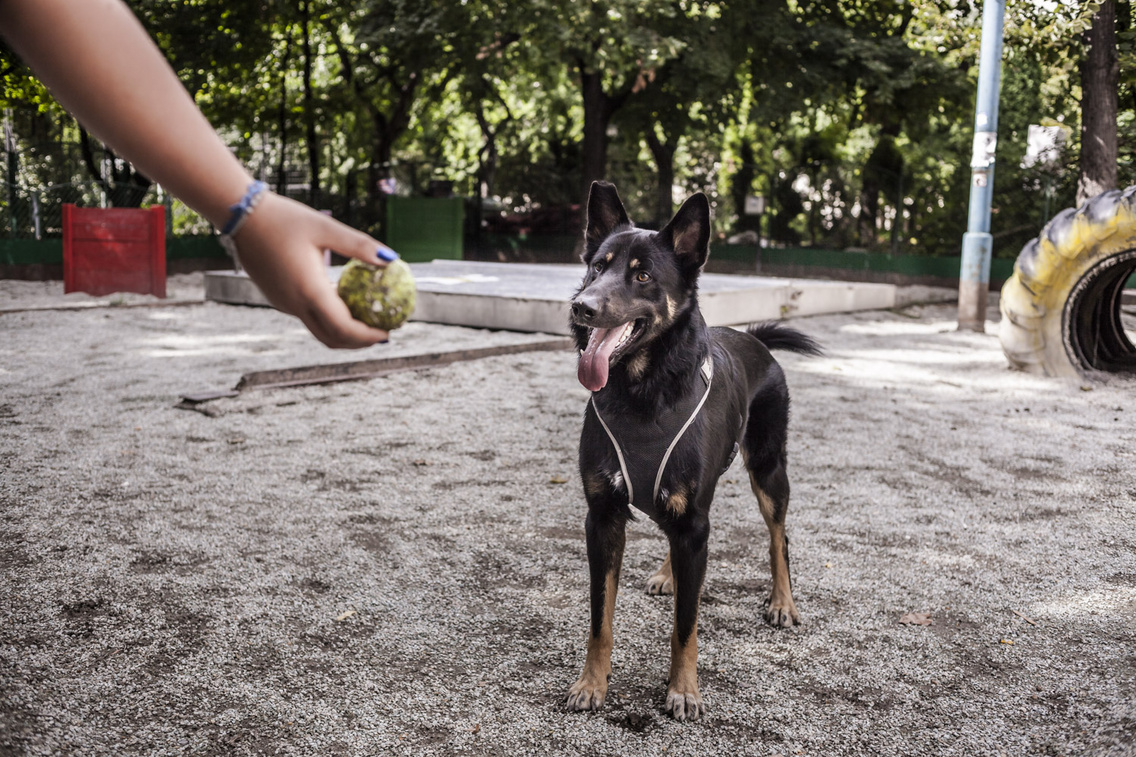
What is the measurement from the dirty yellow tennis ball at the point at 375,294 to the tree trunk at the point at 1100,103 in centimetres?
1333

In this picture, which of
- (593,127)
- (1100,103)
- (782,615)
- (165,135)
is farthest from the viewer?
(593,127)

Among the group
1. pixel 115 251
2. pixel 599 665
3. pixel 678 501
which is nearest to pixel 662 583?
pixel 599 665

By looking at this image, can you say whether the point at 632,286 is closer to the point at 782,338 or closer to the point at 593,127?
the point at 782,338

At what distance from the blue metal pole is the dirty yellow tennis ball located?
1224 cm

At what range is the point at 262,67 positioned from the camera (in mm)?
24781

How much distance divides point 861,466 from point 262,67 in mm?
23332

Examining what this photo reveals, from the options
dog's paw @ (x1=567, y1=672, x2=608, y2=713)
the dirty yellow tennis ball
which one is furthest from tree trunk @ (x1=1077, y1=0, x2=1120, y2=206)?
the dirty yellow tennis ball

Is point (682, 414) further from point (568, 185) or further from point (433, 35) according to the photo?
point (568, 185)

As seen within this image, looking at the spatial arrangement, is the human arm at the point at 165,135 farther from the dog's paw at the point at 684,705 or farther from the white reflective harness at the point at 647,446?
the dog's paw at the point at 684,705

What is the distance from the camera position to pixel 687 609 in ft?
9.65

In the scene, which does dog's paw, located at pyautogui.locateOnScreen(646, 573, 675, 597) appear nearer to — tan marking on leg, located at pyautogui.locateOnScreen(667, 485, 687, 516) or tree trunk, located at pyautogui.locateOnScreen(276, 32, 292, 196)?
tan marking on leg, located at pyautogui.locateOnScreen(667, 485, 687, 516)

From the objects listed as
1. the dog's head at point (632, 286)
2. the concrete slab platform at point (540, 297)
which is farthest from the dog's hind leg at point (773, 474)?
the concrete slab platform at point (540, 297)

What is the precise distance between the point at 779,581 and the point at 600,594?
99cm

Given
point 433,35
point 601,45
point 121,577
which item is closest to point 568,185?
point 433,35
